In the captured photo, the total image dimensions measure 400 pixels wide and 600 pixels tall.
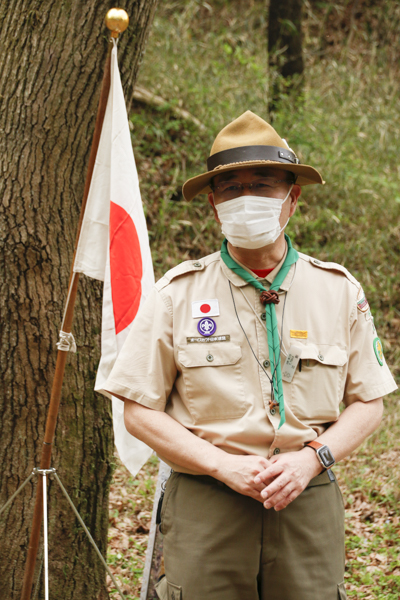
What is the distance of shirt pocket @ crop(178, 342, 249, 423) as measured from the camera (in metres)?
1.89

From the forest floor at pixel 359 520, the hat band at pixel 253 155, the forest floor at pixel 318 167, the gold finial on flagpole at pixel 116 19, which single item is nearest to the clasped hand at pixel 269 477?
the hat band at pixel 253 155

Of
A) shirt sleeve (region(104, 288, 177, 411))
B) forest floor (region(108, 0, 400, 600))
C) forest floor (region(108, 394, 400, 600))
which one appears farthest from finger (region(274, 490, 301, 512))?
forest floor (region(108, 0, 400, 600))

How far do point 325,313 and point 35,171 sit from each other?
1.51 m

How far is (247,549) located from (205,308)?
78 centimetres

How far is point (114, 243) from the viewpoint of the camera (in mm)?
2518

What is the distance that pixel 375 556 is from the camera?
377 centimetres

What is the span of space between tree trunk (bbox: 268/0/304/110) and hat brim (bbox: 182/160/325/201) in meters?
7.66

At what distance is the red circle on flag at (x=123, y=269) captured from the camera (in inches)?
98.9

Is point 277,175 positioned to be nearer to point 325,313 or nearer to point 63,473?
point 325,313

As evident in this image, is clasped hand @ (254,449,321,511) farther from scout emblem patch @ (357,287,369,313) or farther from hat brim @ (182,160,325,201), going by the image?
hat brim @ (182,160,325,201)

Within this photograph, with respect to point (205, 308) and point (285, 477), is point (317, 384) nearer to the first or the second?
point (285, 477)

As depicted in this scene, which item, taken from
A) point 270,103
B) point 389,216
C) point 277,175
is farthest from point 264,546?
point 270,103

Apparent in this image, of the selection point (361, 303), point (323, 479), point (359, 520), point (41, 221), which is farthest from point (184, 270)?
point (359, 520)

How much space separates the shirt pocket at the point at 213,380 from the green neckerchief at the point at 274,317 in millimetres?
106
